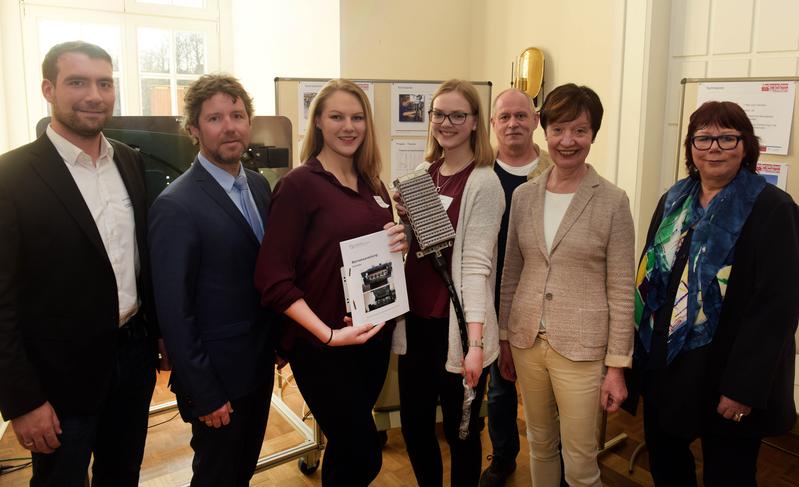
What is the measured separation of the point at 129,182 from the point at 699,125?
5.19ft

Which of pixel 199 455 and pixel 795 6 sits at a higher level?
pixel 795 6

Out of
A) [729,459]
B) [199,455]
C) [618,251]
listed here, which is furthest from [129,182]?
[729,459]

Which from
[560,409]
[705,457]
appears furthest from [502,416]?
[705,457]

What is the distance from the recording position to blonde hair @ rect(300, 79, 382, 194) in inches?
59.9

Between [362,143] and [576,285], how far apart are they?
0.73 m

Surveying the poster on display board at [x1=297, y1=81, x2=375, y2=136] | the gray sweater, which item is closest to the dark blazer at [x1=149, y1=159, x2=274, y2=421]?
→ the gray sweater

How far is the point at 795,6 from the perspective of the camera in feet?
8.30

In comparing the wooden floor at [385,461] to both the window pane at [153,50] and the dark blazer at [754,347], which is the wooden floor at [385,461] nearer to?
the dark blazer at [754,347]

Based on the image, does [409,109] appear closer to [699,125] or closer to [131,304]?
[699,125]

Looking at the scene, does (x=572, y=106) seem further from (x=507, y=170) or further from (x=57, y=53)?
(x=57, y=53)

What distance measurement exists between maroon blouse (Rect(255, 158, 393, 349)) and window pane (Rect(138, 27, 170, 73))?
164 inches

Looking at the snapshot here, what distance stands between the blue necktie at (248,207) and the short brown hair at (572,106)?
88cm

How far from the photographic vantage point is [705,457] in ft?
5.03

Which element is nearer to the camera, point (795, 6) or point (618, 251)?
point (618, 251)
